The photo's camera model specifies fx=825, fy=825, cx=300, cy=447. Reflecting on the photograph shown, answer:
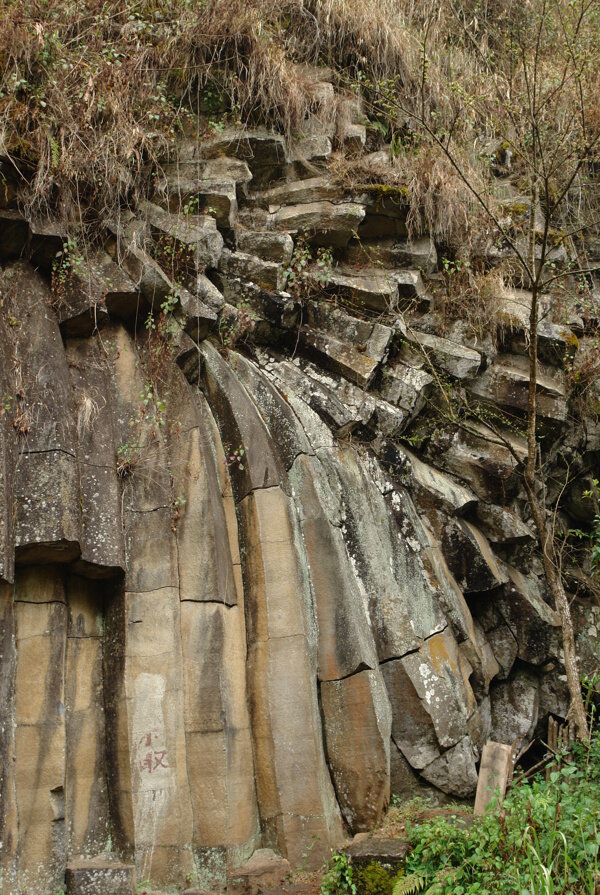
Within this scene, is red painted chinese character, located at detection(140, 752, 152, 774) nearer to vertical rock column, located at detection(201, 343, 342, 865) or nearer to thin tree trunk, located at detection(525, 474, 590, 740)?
vertical rock column, located at detection(201, 343, 342, 865)

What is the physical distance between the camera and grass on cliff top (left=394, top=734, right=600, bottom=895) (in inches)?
200

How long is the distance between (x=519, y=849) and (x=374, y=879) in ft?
3.49

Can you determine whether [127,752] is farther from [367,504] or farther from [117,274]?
[117,274]

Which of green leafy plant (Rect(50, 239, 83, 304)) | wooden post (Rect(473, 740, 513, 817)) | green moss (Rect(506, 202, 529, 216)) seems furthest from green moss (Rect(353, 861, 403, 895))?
green moss (Rect(506, 202, 529, 216))

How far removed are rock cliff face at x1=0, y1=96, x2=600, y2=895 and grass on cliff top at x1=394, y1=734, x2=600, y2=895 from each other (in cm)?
78

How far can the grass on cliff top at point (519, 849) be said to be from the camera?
200 inches

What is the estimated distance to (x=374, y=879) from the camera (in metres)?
5.75

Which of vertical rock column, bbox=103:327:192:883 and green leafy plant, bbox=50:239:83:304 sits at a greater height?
green leafy plant, bbox=50:239:83:304

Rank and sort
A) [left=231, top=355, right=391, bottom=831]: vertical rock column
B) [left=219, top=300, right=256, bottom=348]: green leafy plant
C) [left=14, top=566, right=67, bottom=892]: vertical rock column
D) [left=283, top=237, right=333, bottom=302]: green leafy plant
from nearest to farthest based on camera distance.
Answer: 1. [left=14, top=566, right=67, bottom=892]: vertical rock column
2. [left=231, top=355, right=391, bottom=831]: vertical rock column
3. [left=219, top=300, right=256, bottom=348]: green leafy plant
4. [left=283, top=237, right=333, bottom=302]: green leafy plant

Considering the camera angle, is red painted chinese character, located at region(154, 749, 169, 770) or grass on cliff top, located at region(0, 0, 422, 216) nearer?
red painted chinese character, located at region(154, 749, 169, 770)

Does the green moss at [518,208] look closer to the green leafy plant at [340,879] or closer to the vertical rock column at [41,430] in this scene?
the vertical rock column at [41,430]

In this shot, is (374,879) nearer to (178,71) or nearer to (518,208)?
(518,208)

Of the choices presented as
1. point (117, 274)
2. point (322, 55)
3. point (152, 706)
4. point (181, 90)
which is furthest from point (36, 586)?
point (322, 55)

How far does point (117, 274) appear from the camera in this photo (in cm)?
766
